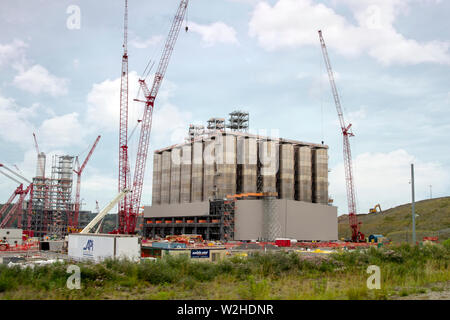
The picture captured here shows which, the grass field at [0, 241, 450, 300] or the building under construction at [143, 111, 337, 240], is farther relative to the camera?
the building under construction at [143, 111, 337, 240]

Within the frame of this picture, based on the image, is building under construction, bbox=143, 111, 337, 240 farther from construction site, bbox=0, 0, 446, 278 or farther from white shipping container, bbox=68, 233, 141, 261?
white shipping container, bbox=68, 233, 141, 261

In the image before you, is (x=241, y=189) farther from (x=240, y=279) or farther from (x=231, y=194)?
(x=240, y=279)

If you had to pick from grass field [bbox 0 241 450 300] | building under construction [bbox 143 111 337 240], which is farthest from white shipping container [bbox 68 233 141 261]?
building under construction [bbox 143 111 337 240]

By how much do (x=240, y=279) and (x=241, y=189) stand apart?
115 m

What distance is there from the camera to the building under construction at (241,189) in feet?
404

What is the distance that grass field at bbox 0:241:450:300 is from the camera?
19203 mm

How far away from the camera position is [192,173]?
148 meters

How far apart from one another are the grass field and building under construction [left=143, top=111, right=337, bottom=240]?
89285 mm

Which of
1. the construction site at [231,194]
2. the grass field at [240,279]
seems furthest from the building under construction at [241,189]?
the grass field at [240,279]

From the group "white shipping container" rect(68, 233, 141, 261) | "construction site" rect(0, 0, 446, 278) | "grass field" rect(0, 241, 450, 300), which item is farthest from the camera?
"construction site" rect(0, 0, 446, 278)

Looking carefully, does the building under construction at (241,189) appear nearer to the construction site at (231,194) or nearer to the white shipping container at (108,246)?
the construction site at (231,194)

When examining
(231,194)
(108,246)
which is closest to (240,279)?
(108,246)

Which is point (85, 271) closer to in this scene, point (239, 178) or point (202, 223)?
point (202, 223)
